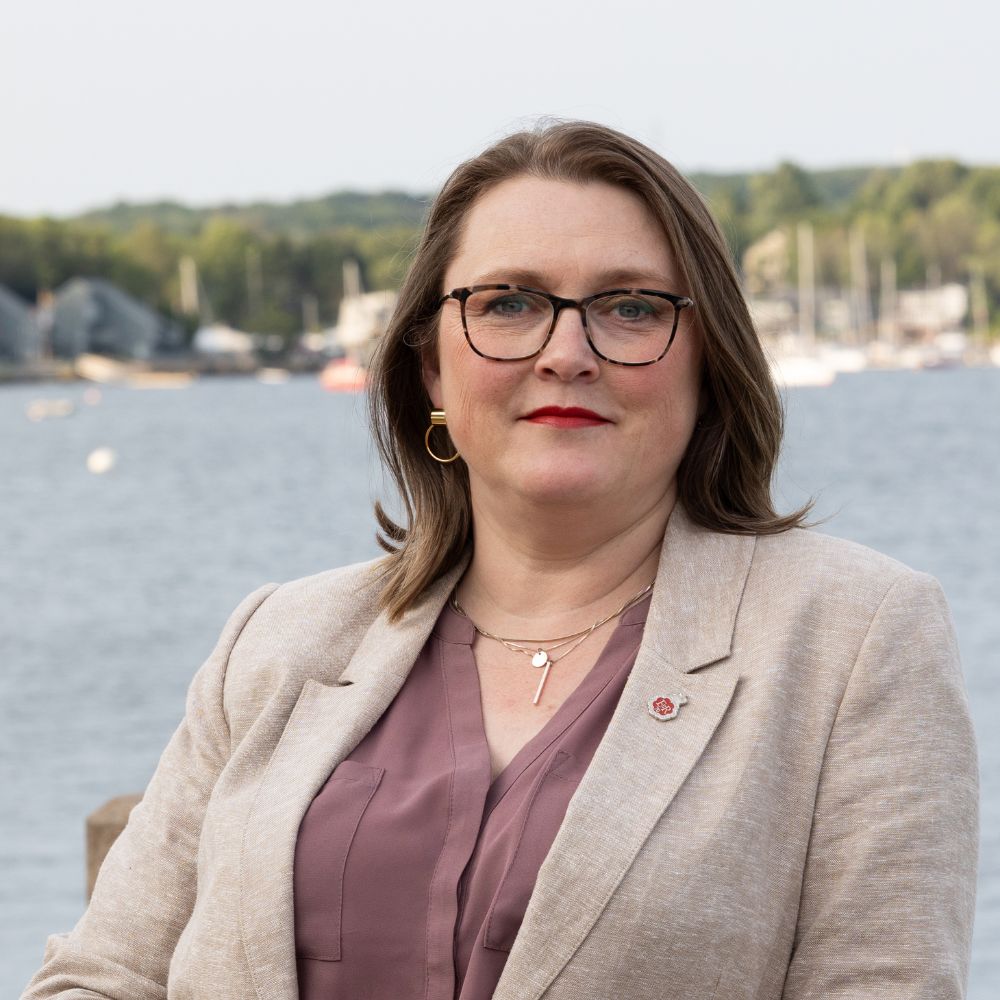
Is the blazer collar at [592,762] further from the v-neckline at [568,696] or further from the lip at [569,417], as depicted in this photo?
the lip at [569,417]

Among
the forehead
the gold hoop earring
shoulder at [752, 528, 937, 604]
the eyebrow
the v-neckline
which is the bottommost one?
the v-neckline

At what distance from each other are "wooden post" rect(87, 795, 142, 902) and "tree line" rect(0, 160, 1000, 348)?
92.3 m

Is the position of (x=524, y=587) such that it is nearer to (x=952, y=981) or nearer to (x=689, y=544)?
(x=689, y=544)

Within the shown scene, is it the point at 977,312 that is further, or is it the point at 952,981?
the point at 977,312

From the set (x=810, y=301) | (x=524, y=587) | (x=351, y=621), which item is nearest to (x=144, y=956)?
(x=351, y=621)

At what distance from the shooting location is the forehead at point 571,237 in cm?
235

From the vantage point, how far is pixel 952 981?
2.05 metres

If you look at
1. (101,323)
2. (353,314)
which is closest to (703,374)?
(353,314)

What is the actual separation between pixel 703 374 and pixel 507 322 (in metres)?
0.30

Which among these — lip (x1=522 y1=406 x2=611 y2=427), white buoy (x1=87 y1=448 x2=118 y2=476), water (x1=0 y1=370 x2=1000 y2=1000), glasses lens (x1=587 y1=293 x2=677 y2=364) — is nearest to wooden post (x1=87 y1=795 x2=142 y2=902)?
water (x1=0 y1=370 x2=1000 y2=1000)

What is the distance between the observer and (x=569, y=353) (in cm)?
232

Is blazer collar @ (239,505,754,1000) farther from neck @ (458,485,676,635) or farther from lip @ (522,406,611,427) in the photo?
lip @ (522,406,611,427)

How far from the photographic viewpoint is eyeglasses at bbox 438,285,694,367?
234 centimetres

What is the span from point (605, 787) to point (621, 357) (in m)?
0.58
